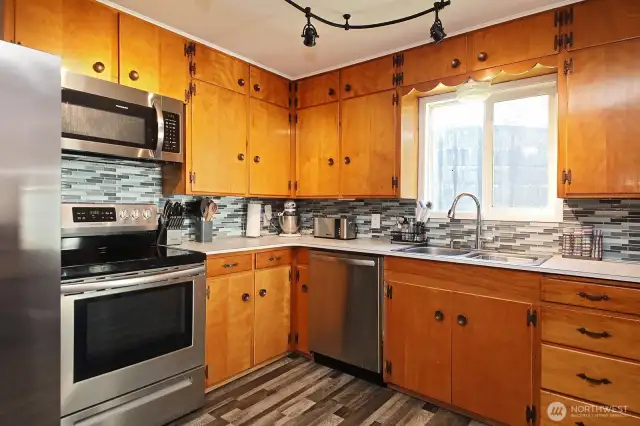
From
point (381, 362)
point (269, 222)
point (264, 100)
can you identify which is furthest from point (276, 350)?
point (264, 100)

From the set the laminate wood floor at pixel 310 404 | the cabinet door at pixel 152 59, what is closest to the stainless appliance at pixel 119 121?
the cabinet door at pixel 152 59

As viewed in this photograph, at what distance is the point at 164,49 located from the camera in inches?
96.8

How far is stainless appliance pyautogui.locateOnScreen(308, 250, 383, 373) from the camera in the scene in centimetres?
252

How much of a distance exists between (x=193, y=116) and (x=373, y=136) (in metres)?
1.35

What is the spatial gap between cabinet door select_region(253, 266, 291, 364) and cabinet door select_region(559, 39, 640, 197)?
1.99 m

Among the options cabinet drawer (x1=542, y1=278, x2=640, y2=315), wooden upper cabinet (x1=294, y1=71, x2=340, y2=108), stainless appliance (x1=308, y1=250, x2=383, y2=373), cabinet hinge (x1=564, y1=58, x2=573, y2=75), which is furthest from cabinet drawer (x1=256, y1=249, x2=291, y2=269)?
cabinet hinge (x1=564, y1=58, x2=573, y2=75)

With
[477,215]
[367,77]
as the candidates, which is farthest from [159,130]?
[477,215]

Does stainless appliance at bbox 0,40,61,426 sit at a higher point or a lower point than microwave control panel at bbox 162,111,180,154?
lower

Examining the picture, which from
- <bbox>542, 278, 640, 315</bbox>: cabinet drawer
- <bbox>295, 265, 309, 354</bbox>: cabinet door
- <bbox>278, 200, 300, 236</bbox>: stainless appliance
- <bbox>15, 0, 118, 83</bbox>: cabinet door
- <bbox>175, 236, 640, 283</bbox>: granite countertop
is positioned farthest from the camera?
<bbox>278, 200, 300, 236</bbox>: stainless appliance

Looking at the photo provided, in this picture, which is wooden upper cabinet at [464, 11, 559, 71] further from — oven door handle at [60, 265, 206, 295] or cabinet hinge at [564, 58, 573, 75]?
oven door handle at [60, 265, 206, 295]

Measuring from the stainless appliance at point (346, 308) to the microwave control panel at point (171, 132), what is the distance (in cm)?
123

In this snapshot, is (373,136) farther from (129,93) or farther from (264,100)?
(129,93)

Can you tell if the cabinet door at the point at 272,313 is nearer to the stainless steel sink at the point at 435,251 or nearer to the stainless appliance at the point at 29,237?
the stainless steel sink at the point at 435,251

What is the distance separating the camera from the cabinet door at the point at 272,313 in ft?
8.96
